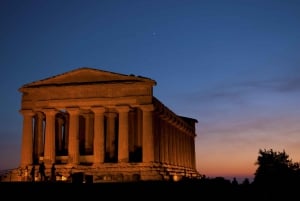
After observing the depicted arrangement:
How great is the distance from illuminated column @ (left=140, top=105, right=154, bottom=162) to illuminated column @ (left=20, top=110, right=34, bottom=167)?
16.9 meters

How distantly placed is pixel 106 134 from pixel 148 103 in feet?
39.0

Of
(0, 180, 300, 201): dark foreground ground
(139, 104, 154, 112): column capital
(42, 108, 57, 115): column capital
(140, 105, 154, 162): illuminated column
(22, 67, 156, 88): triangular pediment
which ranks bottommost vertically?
(0, 180, 300, 201): dark foreground ground

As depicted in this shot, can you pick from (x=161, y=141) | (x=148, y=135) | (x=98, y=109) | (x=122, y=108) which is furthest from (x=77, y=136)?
(x=161, y=141)

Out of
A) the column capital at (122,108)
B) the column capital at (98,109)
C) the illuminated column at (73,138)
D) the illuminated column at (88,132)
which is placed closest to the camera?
the column capital at (122,108)

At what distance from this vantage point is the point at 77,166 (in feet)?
240

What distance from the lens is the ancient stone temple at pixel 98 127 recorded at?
71500mm

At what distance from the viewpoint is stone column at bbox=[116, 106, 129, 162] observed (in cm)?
7225

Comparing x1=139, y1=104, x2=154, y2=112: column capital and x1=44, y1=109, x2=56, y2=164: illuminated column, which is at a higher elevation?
x1=139, y1=104, x2=154, y2=112: column capital

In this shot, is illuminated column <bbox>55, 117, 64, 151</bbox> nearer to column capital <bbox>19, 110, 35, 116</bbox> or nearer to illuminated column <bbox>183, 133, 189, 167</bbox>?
column capital <bbox>19, 110, 35, 116</bbox>

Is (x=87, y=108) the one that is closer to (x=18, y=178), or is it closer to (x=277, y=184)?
(x=18, y=178)

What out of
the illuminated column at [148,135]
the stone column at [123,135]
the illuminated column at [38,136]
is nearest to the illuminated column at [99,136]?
the stone column at [123,135]

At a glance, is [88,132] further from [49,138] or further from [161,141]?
[161,141]

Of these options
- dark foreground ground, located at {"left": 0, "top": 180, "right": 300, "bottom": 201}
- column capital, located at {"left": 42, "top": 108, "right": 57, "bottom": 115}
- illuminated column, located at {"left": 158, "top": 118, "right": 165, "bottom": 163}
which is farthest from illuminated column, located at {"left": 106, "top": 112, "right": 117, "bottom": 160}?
dark foreground ground, located at {"left": 0, "top": 180, "right": 300, "bottom": 201}

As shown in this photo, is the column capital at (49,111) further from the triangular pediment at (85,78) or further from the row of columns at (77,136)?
the triangular pediment at (85,78)
